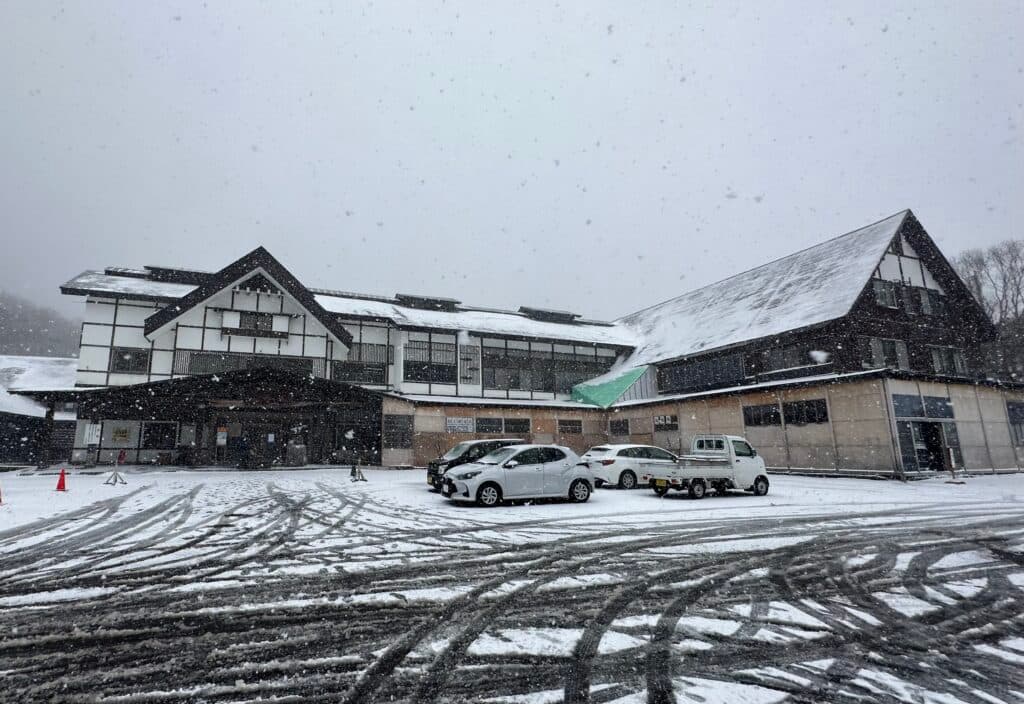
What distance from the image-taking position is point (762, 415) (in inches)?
860

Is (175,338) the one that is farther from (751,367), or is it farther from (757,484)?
(751,367)

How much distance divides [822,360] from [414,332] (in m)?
20.2

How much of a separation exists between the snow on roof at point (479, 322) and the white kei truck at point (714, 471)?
17292 millimetres

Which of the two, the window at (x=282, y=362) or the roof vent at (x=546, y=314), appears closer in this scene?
the window at (x=282, y=362)

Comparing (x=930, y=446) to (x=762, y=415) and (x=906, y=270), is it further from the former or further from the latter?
(x=906, y=270)

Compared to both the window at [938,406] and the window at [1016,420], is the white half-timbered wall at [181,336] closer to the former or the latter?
the window at [938,406]

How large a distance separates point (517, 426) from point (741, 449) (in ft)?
45.9

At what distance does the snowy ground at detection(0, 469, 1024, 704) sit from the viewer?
9.86 ft

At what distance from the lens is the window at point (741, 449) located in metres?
13.6

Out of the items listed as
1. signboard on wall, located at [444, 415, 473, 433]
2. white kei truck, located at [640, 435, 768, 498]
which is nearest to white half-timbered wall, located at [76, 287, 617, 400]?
signboard on wall, located at [444, 415, 473, 433]

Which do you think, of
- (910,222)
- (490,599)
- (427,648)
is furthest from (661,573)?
(910,222)

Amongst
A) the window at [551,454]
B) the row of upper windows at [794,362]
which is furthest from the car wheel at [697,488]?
the row of upper windows at [794,362]

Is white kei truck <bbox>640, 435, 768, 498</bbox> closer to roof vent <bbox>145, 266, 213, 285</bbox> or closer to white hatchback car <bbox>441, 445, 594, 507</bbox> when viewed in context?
white hatchback car <bbox>441, 445, 594, 507</bbox>

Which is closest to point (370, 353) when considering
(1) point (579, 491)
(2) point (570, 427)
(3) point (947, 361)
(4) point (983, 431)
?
(2) point (570, 427)
